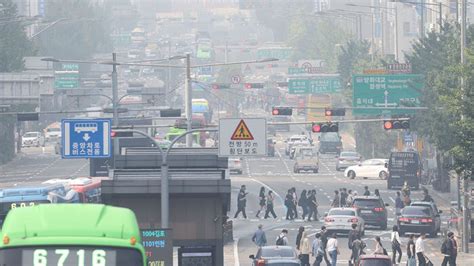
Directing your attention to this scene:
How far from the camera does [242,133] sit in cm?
4438

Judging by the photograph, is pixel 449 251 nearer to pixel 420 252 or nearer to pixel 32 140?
pixel 420 252

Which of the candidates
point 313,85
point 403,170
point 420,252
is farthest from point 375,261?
point 313,85

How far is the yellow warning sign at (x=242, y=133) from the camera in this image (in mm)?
44281

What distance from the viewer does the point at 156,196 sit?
39531 millimetres

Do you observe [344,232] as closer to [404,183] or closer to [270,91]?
[404,183]

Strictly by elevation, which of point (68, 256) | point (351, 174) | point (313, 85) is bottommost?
point (351, 174)

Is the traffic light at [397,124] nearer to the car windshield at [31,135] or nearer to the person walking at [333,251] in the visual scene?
the person walking at [333,251]

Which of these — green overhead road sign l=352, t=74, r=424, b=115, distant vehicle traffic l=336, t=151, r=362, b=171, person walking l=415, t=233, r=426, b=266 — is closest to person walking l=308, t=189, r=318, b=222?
green overhead road sign l=352, t=74, r=424, b=115

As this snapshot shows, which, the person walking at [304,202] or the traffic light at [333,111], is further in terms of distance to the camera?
the person walking at [304,202]

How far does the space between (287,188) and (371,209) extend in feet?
78.7

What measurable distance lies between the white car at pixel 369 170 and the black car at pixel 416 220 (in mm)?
30924

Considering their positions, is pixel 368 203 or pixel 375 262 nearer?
pixel 375 262

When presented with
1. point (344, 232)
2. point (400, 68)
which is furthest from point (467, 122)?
point (400, 68)

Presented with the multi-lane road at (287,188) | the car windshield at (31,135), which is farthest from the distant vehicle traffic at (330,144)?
the car windshield at (31,135)
